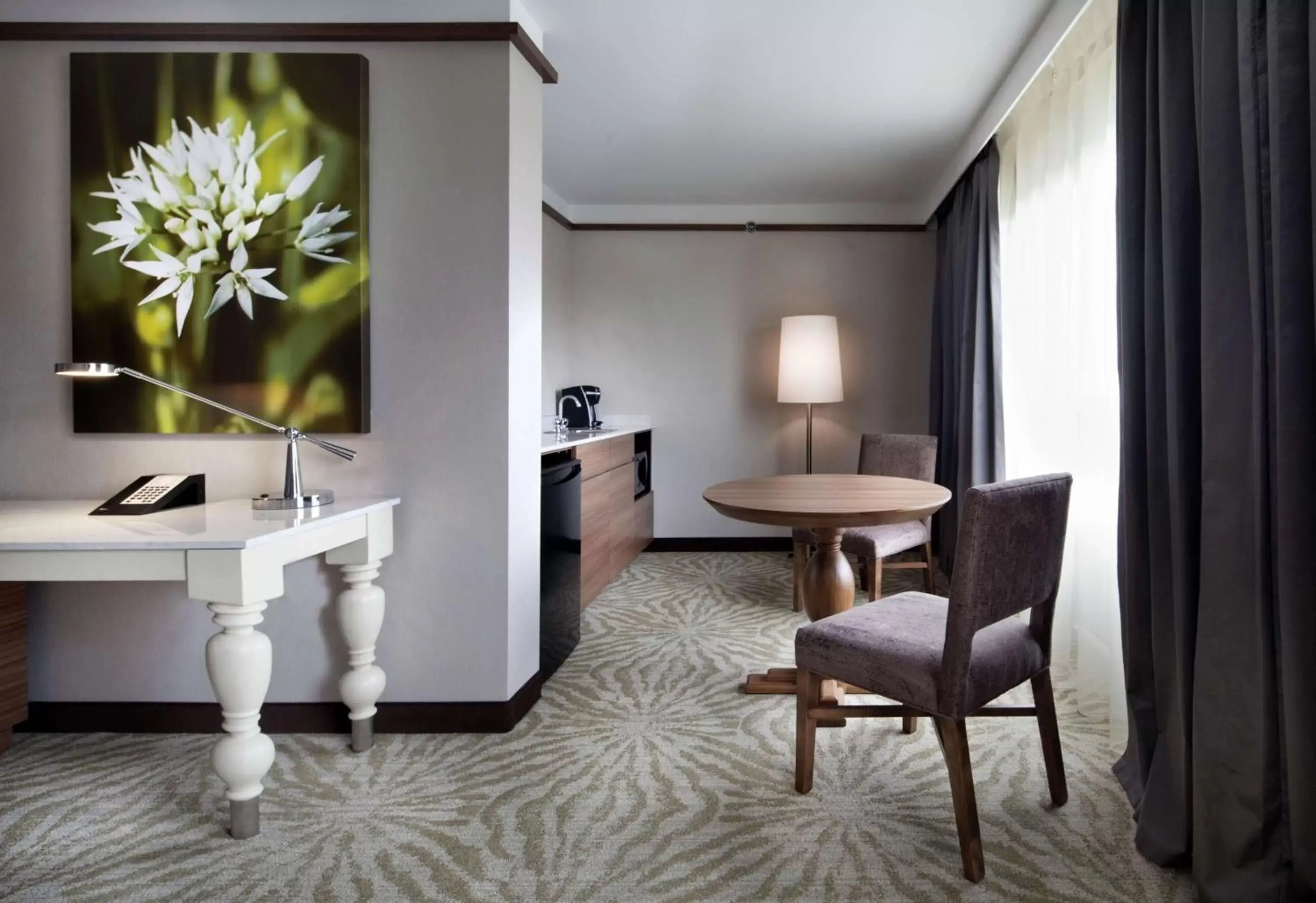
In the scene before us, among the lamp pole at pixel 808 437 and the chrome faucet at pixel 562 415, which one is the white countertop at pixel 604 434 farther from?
the lamp pole at pixel 808 437

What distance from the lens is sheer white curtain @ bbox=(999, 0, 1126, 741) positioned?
2.70 metres

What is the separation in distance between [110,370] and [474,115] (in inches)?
52.9

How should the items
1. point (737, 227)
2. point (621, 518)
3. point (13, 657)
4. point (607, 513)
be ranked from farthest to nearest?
point (737, 227) < point (621, 518) < point (607, 513) < point (13, 657)

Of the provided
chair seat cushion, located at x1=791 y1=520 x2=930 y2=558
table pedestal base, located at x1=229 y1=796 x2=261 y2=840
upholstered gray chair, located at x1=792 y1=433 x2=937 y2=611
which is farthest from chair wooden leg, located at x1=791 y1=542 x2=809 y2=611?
table pedestal base, located at x1=229 y1=796 x2=261 y2=840

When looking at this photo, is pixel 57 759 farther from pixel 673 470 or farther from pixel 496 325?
pixel 673 470

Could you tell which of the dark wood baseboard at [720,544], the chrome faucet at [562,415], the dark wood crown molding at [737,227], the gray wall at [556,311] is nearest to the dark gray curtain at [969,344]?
the dark wood crown molding at [737,227]

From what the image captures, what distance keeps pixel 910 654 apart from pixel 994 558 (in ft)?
1.04

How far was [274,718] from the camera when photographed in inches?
102

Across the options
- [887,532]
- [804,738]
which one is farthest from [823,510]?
[887,532]

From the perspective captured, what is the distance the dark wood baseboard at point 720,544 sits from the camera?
5.68 m

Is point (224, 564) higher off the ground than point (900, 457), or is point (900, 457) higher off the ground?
point (900, 457)

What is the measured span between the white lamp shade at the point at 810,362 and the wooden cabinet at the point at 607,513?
113cm

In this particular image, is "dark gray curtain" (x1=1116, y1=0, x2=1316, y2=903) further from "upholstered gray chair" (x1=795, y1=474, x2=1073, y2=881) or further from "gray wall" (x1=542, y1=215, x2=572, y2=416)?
"gray wall" (x1=542, y1=215, x2=572, y2=416)

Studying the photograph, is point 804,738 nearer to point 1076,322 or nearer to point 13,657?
point 1076,322
